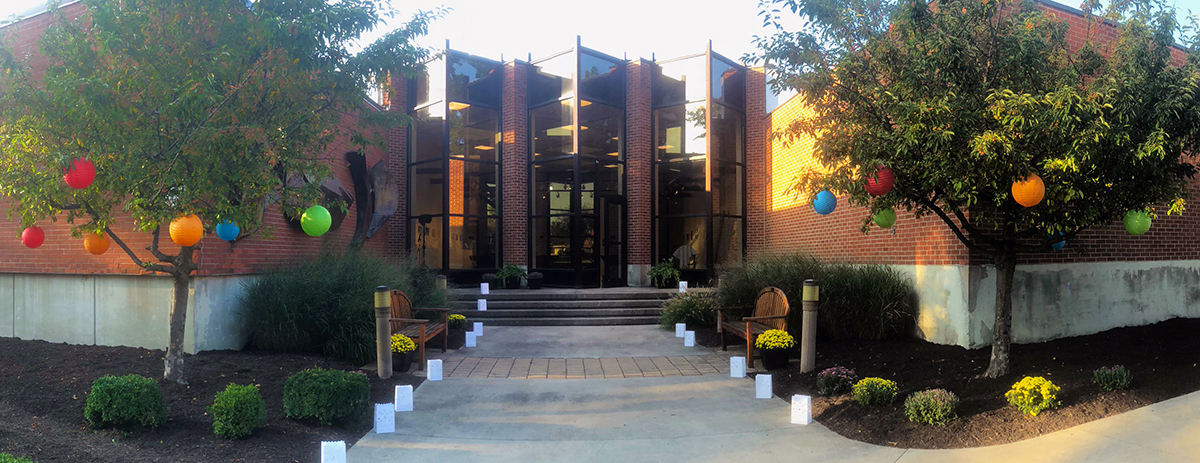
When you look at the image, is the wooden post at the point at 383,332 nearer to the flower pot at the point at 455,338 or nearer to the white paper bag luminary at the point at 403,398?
the white paper bag luminary at the point at 403,398

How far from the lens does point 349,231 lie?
12.3m

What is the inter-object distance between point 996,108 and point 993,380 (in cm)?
255

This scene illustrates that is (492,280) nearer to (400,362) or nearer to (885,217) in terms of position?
(400,362)

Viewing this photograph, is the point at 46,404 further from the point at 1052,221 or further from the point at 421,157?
the point at 421,157

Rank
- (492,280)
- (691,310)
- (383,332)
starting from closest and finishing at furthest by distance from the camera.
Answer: (383,332), (691,310), (492,280)

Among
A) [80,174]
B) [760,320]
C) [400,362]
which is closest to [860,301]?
[760,320]

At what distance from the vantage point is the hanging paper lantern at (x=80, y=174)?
5027mm

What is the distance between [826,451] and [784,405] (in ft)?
4.33

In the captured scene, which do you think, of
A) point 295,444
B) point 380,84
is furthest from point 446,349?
point 295,444

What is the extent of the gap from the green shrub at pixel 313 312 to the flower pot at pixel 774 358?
14.8 ft

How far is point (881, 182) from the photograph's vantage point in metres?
5.61

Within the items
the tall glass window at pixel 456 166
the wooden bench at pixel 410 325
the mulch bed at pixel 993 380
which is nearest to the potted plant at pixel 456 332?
the wooden bench at pixel 410 325

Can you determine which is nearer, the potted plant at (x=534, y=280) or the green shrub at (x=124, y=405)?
the green shrub at (x=124, y=405)

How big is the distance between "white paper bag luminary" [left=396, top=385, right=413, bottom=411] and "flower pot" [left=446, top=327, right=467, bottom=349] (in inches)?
130
